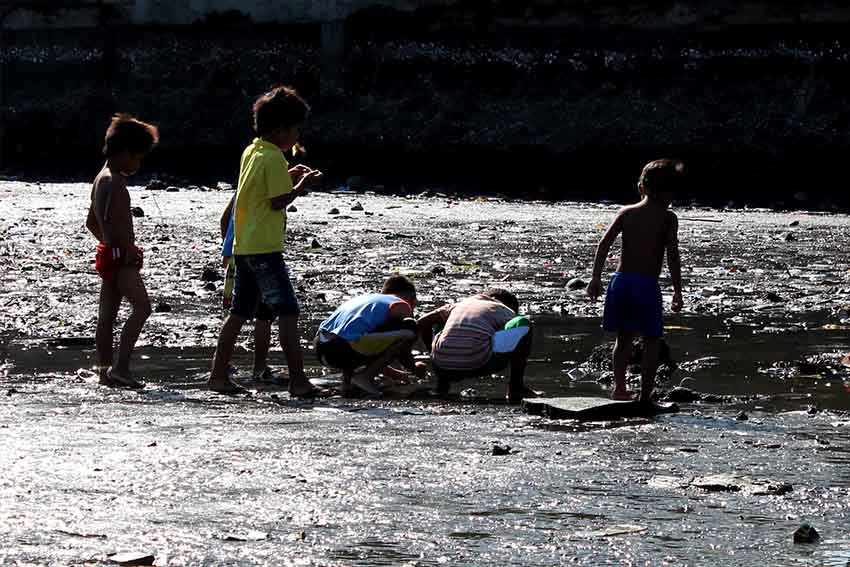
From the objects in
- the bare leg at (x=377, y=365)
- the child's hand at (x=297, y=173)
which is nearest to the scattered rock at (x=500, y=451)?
the bare leg at (x=377, y=365)

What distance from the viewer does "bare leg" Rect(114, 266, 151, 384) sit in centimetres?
796

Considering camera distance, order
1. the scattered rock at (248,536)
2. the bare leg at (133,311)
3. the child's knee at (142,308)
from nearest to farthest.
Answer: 1. the scattered rock at (248,536)
2. the bare leg at (133,311)
3. the child's knee at (142,308)

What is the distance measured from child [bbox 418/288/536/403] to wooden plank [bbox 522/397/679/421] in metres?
0.54

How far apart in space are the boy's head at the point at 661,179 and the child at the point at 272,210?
1.54m

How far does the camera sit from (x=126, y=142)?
8.02 m

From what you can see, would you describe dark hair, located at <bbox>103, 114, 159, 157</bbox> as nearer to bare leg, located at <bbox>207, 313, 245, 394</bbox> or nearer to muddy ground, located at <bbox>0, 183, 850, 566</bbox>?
bare leg, located at <bbox>207, 313, 245, 394</bbox>

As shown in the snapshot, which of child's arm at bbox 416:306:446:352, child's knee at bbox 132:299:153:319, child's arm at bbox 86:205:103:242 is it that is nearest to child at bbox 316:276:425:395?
child's arm at bbox 416:306:446:352

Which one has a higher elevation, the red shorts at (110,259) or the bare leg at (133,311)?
the red shorts at (110,259)

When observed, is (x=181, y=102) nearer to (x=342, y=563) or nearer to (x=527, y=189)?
(x=527, y=189)

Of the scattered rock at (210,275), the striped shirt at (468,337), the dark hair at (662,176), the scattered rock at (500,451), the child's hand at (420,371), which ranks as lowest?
the child's hand at (420,371)

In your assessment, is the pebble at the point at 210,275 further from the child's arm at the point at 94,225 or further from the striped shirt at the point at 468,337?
the striped shirt at the point at 468,337

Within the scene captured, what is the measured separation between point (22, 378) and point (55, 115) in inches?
953

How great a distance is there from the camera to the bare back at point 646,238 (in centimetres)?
761

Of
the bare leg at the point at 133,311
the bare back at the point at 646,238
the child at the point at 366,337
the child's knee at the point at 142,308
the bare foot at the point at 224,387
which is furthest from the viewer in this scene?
the child's knee at the point at 142,308
